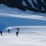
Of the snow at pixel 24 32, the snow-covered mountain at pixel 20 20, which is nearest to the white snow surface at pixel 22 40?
the snow at pixel 24 32

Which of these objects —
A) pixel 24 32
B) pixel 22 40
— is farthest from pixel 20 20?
pixel 22 40

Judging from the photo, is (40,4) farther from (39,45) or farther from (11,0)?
(39,45)

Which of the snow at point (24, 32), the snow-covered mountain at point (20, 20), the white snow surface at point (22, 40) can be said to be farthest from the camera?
the snow-covered mountain at point (20, 20)

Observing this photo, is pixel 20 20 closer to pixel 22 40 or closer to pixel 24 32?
pixel 24 32

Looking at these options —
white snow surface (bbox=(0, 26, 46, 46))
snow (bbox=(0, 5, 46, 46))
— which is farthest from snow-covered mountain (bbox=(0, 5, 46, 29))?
white snow surface (bbox=(0, 26, 46, 46))

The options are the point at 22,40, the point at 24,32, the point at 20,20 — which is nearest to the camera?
the point at 22,40

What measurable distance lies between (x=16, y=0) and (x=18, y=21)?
114 feet

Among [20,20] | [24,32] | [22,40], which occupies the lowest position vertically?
[20,20]

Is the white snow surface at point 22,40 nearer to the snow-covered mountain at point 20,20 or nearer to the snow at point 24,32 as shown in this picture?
the snow at point 24,32

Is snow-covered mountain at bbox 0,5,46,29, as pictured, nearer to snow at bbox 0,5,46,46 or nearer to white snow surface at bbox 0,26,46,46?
snow at bbox 0,5,46,46

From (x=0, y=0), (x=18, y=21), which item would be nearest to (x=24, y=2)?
(x=0, y=0)

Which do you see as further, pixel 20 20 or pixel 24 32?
pixel 20 20

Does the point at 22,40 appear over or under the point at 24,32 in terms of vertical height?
over

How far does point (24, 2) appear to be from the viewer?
7181cm
